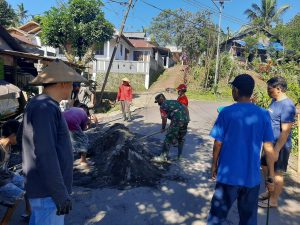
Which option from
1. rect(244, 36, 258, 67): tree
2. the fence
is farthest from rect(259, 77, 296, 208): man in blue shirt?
rect(244, 36, 258, 67): tree

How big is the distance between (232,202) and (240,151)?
0.52m

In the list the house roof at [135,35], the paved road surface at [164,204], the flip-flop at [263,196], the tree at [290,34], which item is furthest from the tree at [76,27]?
the house roof at [135,35]

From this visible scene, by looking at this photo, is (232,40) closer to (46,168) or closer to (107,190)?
(107,190)

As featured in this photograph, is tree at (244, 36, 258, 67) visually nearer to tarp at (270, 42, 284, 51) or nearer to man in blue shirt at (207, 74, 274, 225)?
tarp at (270, 42, 284, 51)

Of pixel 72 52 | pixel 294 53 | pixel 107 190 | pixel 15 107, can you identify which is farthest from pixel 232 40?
Result: pixel 107 190

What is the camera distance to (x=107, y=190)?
5.34m

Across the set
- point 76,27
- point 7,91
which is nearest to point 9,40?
point 7,91

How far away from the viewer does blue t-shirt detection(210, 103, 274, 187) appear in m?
3.16

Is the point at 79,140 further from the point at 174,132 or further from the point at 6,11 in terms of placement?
the point at 6,11

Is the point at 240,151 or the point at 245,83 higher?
the point at 245,83

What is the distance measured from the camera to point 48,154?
225 cm

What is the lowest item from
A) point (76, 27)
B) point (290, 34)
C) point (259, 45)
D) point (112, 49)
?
point (112, 49)

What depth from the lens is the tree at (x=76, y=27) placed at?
61.0 ft

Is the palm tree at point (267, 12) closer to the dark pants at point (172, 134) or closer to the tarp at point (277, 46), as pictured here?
the tarp at point (277, 46)
